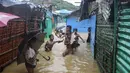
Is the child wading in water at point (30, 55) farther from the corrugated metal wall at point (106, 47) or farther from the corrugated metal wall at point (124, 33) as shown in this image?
the corrugated metal wall at point (124, 33)

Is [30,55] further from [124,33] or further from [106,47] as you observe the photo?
[124,33]

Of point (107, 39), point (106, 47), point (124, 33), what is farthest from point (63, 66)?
point (124, 33)

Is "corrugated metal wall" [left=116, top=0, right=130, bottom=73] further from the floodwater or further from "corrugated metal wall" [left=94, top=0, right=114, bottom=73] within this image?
the floodwater

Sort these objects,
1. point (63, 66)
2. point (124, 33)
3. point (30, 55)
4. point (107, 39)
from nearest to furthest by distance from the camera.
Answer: point (124, 33) < point (107, 39) < point (30, 55) < point (63, 66)

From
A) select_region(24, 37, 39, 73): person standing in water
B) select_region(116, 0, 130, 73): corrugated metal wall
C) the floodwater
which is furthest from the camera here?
the floodwater

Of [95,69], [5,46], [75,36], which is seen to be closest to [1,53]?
[5,46]

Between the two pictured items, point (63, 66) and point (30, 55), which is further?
point (63, 66)

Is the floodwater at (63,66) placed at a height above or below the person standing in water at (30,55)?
below

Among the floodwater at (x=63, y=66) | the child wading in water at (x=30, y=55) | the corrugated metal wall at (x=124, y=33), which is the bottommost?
the floodwater at (x=63, y=66)

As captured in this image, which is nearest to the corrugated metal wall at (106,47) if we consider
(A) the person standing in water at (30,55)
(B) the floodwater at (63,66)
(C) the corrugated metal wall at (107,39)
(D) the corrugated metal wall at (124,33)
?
(C) the corrugated metal wall at (107,39)

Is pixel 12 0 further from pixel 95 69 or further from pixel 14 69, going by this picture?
pixel 95 69

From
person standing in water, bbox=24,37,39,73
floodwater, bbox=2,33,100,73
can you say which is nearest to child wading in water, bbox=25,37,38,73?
person standing in water, bbox=24,37,39,73

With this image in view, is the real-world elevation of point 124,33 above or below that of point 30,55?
above

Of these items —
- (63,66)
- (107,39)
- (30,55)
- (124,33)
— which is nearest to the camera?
(124,33)
